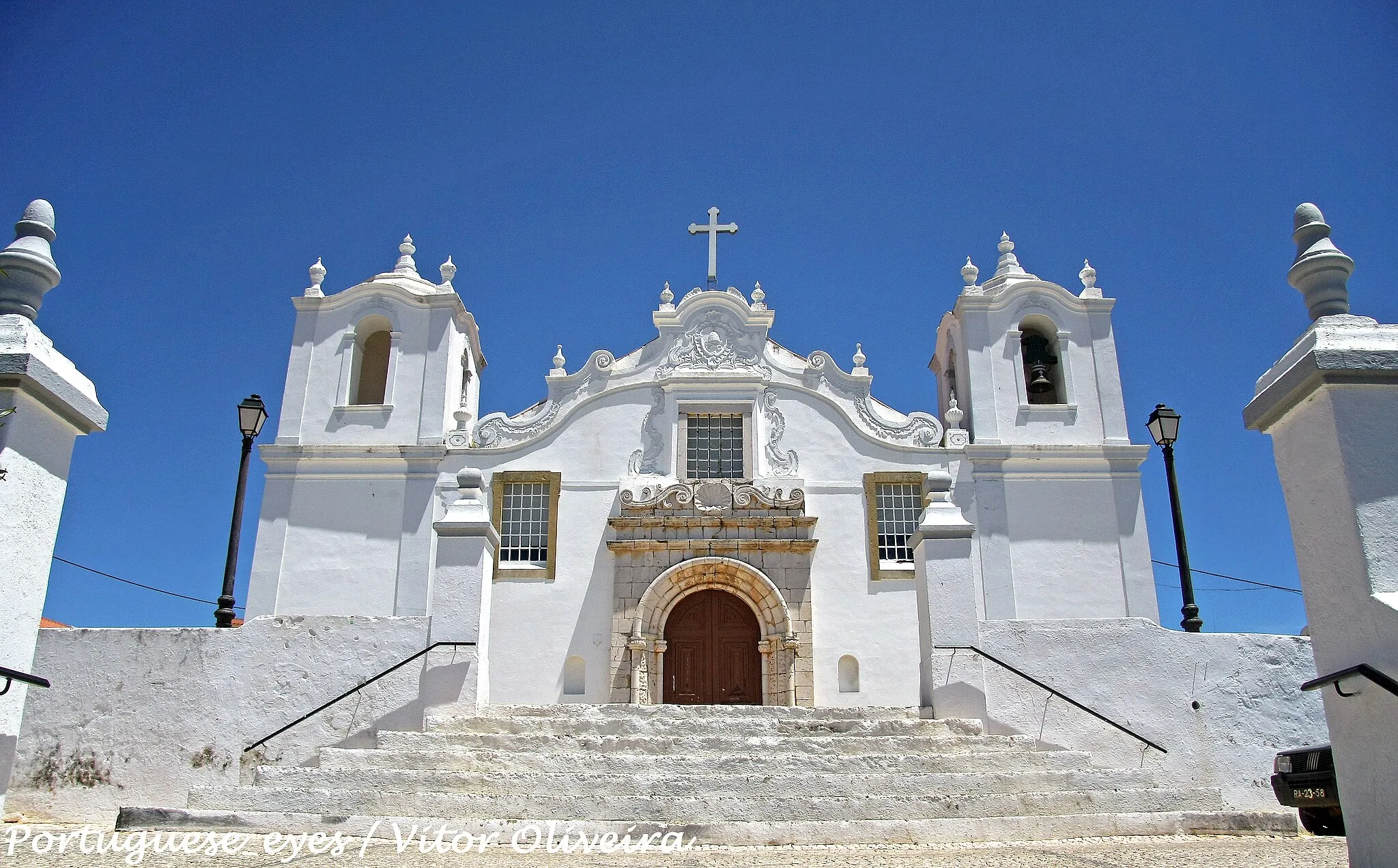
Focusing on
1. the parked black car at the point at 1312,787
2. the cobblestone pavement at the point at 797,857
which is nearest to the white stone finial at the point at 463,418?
the cobblestone pavement at the point at 797,857

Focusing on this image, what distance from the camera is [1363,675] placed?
432 cm

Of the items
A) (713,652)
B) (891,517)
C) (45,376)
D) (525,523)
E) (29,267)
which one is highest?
(891,517)

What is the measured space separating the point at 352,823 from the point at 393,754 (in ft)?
3.84

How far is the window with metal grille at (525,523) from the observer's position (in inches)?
590

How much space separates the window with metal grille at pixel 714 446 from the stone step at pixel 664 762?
770 centimetres

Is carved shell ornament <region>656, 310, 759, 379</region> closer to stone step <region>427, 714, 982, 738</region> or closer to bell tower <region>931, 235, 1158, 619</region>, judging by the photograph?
bell tower <region>931, 235, 1158, 619</region>

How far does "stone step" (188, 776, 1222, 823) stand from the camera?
22.3 feet

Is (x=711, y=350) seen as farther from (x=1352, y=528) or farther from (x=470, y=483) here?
(x=1352, y=528)

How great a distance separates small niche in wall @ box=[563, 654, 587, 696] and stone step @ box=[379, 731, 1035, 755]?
18.9 ft

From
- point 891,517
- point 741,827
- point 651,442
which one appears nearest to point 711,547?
point 651,442

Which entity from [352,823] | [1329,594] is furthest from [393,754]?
[1329,594]

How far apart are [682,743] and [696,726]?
0.53 meters

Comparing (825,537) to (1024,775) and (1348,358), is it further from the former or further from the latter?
(1348,358)

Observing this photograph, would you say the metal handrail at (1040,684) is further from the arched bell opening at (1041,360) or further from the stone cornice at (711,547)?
the arched bell opening at (1041,360)
